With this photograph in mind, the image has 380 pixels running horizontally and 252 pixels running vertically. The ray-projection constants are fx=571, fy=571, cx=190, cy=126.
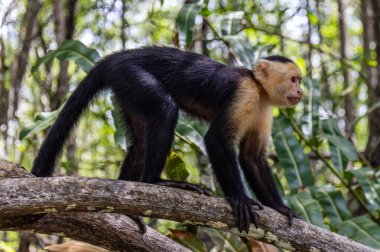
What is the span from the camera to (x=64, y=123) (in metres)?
4.62

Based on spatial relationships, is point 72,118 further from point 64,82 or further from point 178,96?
point 64,82

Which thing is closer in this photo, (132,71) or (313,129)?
(132,71)

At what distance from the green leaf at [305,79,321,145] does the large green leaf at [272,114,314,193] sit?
338mm

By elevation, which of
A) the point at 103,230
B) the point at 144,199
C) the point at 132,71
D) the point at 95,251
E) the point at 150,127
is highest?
the point at 132,71

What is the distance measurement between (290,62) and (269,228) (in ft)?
5.78

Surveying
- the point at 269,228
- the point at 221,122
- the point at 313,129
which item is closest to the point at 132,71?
the point at 221,122

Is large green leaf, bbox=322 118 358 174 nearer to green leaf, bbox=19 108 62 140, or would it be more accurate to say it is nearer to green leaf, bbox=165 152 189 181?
green leaf, bbox=165 152 189 181

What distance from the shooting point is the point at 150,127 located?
4.42 m

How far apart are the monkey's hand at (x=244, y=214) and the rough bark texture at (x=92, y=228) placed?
22.0 inches

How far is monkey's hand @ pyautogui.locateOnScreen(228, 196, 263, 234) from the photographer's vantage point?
3.96 m

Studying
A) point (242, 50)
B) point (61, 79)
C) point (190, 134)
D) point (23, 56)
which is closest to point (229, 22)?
point (242, 50)

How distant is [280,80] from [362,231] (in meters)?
1.71

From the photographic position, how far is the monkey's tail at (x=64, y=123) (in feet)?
14.3

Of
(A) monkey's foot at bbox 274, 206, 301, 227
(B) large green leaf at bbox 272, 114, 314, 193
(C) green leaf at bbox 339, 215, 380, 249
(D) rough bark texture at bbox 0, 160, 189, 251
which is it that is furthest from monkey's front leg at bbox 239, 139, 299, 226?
(B) large green leaf at bbox 272, 114, 314, 193
